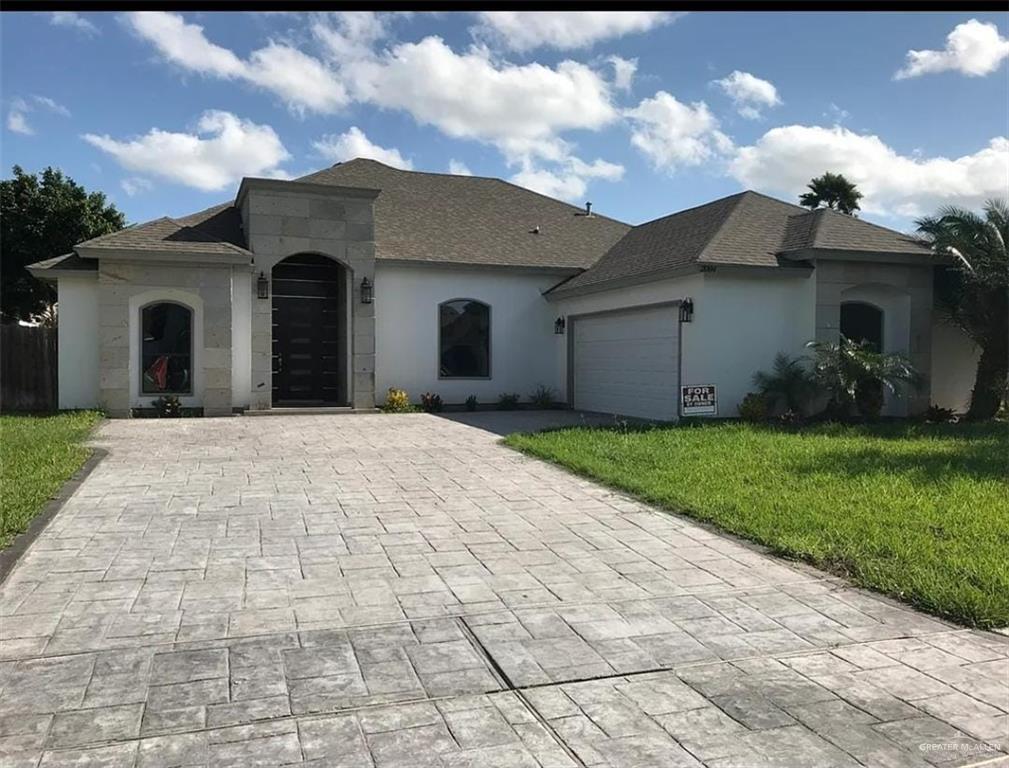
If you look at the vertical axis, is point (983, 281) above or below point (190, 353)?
above

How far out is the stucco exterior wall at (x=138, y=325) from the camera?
1586cm

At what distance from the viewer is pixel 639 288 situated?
53.9 ft

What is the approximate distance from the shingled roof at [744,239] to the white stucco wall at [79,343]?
417 inches

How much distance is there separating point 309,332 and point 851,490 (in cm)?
1398

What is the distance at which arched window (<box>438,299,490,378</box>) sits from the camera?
1934cm

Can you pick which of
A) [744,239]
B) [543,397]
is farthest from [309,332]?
[744,239]

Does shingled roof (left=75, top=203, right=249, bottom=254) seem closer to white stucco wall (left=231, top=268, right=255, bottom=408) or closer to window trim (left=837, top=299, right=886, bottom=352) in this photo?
white stucco wall (left=231, top=268, right=255, bottom=408)

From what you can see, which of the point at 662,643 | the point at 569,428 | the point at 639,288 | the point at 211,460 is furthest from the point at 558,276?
the point at 662,643

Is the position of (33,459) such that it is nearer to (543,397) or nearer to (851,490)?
(851,490)

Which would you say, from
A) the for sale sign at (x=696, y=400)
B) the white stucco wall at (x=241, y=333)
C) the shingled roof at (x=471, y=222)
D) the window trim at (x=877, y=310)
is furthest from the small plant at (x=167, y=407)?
the window trim at (x=877, y=310)

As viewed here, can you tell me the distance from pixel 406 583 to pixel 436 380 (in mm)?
14061

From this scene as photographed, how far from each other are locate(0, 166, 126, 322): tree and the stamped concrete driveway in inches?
976

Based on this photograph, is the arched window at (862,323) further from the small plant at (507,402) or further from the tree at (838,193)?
the tree at (838,193)

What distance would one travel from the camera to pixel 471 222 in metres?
21.6
